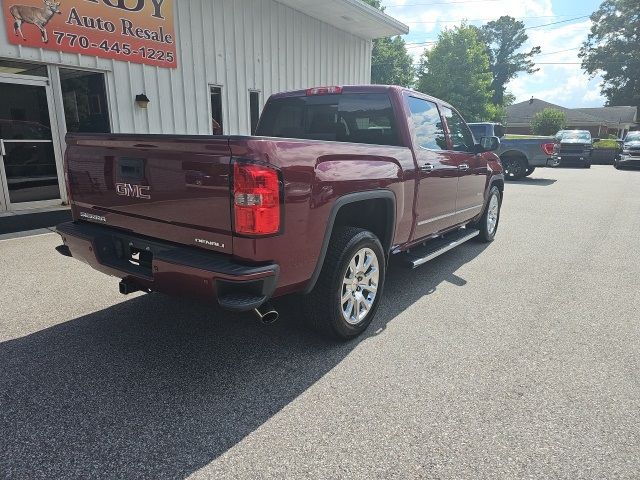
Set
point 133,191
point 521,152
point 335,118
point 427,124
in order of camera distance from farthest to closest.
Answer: point 521,152
point 427,124
point 335,118
point 133,191

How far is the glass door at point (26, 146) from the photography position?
6930 mm

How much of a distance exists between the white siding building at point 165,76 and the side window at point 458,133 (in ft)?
19.1

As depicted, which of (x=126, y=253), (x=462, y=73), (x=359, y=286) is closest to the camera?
(x=126, y=253)

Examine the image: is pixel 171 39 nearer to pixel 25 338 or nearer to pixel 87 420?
pixel 25 338

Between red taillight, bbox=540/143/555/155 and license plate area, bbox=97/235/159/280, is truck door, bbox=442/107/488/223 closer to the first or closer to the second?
license plate area, bbox=97/235/159/280

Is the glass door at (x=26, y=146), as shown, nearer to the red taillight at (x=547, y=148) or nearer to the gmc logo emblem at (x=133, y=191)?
the gmc logo emblem at (x=133, y=191)

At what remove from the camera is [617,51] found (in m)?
56.9

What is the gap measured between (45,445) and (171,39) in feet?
26.6

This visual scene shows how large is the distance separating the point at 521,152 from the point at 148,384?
15746mm

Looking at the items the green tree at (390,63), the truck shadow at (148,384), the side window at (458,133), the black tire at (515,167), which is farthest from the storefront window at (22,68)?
the green tree at (390,63)

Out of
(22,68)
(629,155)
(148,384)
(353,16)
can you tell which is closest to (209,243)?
(148,384)

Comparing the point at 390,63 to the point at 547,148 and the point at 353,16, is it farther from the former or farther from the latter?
the point at 353,16

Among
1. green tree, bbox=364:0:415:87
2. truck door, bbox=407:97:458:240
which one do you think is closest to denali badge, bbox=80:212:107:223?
truck door, bbox=407:97:458:240

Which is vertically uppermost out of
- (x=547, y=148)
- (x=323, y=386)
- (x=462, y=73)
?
(x=462, y=73)
